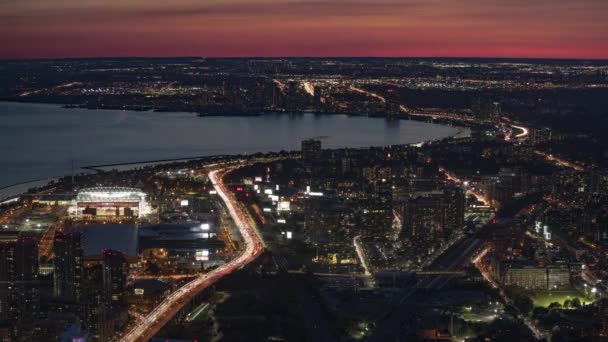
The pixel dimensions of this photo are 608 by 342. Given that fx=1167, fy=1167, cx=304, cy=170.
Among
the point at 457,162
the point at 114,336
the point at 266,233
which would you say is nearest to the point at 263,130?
the point at 457,162

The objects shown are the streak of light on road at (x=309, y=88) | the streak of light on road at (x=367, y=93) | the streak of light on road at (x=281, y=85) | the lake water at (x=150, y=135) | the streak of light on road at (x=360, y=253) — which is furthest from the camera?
the streak of light on road at (x=281, y=85)

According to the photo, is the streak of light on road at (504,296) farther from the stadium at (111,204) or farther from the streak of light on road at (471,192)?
the stadium at (111,204)

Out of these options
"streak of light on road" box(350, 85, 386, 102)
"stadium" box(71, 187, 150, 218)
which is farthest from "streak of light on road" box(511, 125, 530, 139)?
"stadium" box(71, 187, 150, 218)

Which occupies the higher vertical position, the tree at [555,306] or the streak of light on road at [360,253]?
A: the streak of light on road at [360,253]

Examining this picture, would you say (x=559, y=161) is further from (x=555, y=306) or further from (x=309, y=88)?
(x=309, y=88)

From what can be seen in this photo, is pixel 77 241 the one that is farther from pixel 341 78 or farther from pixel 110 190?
pixel 341 78

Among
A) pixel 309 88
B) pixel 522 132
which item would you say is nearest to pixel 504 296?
pixel 522 132

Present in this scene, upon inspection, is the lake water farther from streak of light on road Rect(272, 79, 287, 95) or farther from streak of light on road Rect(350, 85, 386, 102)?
streak of light on road Rect(272, 79, 287, 95)

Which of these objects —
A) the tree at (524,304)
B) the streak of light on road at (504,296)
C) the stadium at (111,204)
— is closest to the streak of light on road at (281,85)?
the stadium at (111,204)
